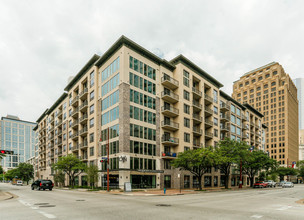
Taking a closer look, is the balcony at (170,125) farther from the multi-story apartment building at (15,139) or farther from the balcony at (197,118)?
the multi-story apartment building at (15,139)

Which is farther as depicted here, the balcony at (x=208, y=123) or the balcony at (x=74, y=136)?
the balcony at (x=74, y=136)


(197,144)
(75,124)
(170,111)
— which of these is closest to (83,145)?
(75,124)

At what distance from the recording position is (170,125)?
149 feet

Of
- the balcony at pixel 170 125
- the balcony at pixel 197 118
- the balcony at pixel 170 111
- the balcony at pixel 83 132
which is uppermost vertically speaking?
the balcony at pixel 170 111

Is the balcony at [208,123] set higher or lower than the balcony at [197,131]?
higher

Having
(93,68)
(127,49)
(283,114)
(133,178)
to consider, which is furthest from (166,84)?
(283,114)

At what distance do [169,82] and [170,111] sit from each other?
560cm

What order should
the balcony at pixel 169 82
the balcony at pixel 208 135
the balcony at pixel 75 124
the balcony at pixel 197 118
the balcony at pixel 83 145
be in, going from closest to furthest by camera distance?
1. the balcony at pixel 169 82
2. the balcony at pixel 83 145
3. the balcony at pixel 197 118
4. the balcony at pixel 208 135
5. the balcony at pixel 75 124

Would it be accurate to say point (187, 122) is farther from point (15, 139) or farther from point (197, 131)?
point (15, 139)

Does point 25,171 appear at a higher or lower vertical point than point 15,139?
lower

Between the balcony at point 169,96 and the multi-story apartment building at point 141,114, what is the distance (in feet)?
0.06

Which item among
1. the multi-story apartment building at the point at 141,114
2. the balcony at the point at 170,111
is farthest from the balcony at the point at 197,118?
the balcony at the point at 170,111

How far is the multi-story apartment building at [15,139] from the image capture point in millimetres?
179000

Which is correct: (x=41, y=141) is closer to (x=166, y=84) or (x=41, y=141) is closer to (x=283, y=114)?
(x=166, y=84)
